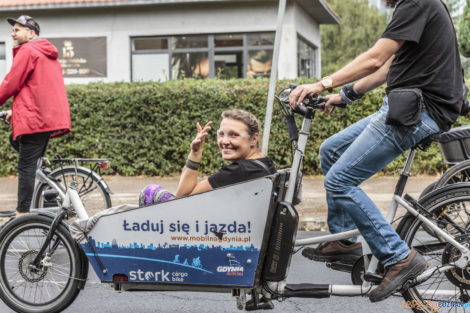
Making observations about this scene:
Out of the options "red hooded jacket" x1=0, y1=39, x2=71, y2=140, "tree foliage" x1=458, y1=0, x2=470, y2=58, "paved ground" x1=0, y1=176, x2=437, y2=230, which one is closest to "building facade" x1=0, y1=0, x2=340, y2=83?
"tree foliage" x1=458, y1=0, x2=470, y2=58

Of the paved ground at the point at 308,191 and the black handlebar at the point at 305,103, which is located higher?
the black handlebar at the point at 305,103

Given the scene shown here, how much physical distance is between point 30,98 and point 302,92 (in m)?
3.57

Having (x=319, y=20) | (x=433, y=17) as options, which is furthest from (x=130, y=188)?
(x=319, y=20)

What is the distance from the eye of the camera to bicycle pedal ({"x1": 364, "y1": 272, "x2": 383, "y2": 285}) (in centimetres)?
330

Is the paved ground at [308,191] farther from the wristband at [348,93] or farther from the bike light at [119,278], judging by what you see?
the bike light at [119,278]

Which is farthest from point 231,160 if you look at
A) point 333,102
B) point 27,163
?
point 27,163

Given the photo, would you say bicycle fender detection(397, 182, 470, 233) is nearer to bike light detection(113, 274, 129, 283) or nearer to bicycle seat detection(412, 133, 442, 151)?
bicycle seat detection(412, 133, 442, 151)

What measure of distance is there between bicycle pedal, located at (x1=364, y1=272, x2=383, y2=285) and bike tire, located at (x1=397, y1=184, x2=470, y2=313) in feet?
0.65

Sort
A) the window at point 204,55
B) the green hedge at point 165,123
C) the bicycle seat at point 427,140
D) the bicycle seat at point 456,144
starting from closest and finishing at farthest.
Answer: the bicycle seat at point 427,140, the bicycle seat at point 456,144, the green hedge at point 165,123, the window at point 204,55

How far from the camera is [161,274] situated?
333 cm

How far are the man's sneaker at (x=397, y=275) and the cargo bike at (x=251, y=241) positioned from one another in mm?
53

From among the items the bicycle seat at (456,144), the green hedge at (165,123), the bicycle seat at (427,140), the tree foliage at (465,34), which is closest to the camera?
the bicycle seat at (427,140)

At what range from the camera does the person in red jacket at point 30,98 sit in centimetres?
577

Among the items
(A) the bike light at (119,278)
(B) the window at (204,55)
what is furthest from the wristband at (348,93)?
(B) the window at (204,55)
